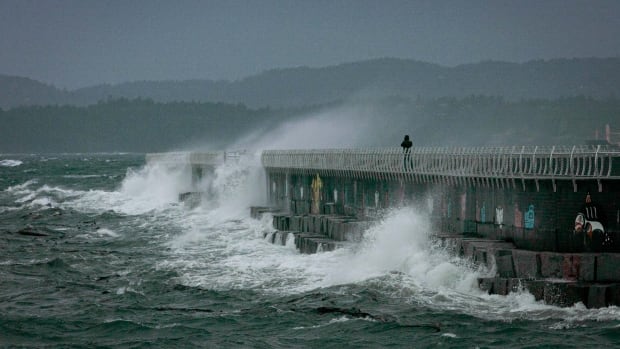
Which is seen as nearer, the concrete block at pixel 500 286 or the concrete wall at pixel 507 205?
the concrete block at pixel 500 286

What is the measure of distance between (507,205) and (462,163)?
409cm

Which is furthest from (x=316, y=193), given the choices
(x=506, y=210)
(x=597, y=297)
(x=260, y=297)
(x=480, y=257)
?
(x=597, y=297)

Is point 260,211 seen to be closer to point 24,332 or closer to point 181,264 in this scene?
point 181,264

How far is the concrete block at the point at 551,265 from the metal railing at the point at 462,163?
2.19 metres

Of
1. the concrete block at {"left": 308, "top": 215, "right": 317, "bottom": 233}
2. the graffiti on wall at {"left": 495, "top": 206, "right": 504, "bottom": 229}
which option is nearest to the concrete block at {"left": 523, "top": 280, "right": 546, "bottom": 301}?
the graffiti on wall at {"left": 495, "top": 206, "right": 504, "bottom": 229}

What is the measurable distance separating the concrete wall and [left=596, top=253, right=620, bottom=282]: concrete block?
0.86m

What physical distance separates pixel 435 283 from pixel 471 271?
1.02 meters

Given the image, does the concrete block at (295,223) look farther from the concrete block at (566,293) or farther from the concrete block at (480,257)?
the concrete block at (566,293)

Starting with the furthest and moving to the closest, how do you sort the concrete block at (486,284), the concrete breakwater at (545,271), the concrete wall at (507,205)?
1. the concrete wall at (507,205)
2. the concrete block at (486,284)
3. the concrete breakwater at (545,271)

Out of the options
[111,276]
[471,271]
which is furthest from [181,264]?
[471,271]

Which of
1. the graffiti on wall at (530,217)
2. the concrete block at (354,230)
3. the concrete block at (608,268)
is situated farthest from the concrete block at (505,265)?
Result: the concrete block at (354,230)

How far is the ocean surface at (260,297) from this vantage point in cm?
1941

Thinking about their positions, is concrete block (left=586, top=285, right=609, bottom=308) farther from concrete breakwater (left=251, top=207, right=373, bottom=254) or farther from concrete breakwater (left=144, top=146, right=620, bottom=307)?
concrete breakwater (left=251, top=207, right=373, bottom=254)

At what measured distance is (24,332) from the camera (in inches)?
818
